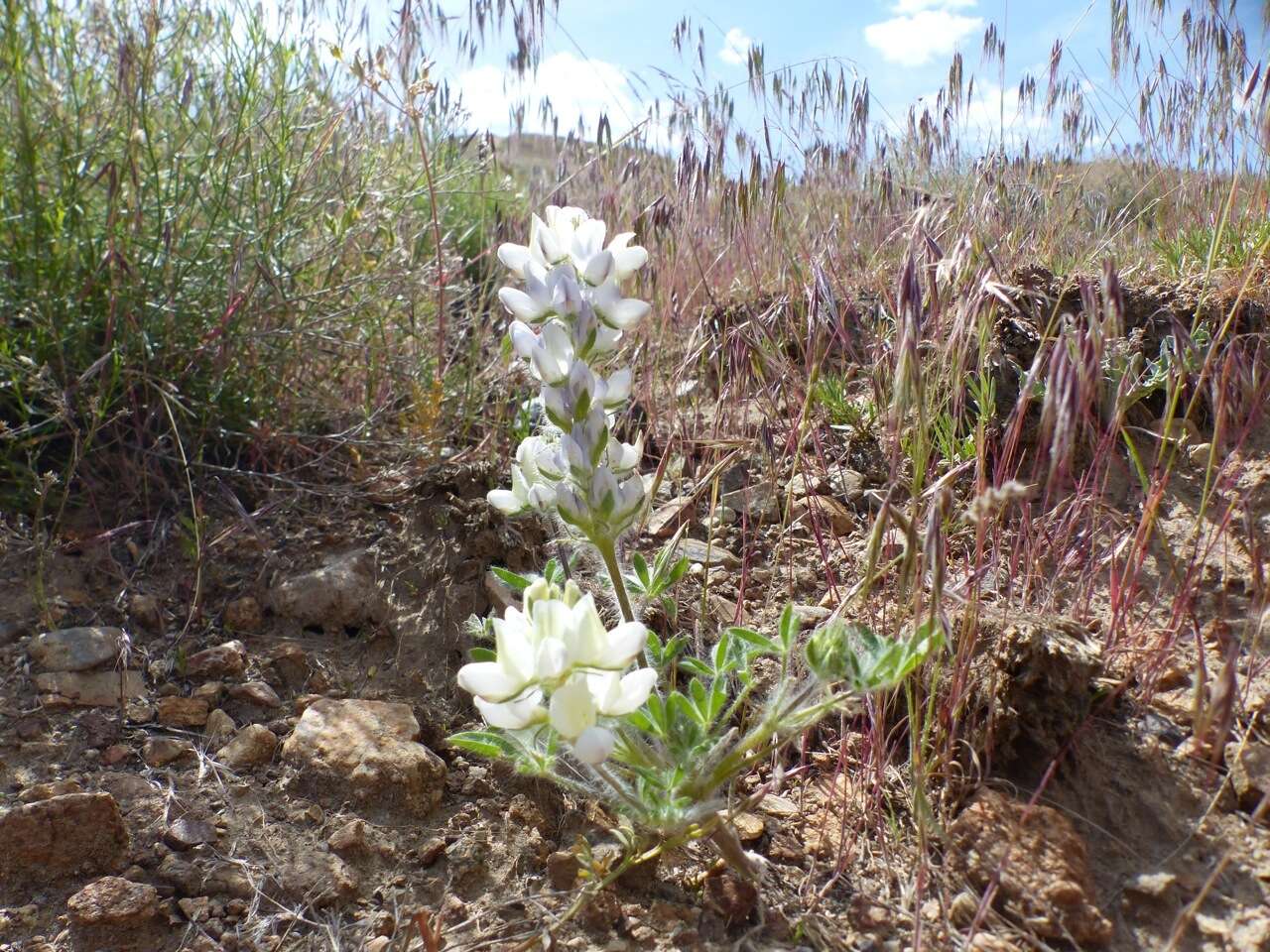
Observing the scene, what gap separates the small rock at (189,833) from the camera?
1.72m

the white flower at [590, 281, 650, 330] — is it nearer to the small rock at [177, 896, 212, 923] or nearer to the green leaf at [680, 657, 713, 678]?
the green leaf at [680, 657, 713, 678]

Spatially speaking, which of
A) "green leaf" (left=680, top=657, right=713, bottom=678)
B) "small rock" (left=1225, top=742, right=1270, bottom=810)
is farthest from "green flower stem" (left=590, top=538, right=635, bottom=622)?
"small rock" (left=1225, top=742, right=1270, bottom=810)

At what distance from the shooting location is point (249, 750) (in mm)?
1914

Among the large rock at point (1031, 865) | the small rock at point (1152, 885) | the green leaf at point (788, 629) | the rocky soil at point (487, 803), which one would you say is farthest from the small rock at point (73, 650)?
the small rock at point (1152, 885)

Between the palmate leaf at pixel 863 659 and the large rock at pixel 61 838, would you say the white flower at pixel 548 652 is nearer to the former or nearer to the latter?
the palmate leaf at pixel 863 659

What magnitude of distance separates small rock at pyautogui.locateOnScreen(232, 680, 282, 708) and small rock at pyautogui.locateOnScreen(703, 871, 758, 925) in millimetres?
1033

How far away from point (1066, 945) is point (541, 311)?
1284mm

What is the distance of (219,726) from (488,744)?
2.62 feet

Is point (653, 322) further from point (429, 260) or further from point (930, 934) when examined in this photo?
point (930, 934)

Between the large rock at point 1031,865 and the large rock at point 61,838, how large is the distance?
144 cm

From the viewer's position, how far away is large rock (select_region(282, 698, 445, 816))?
1.82 m

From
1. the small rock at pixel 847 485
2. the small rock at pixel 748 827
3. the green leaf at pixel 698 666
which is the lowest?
the small rock at pixel 748 827

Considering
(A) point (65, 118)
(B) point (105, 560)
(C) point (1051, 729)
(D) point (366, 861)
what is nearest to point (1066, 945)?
(C) point (1051, 729)

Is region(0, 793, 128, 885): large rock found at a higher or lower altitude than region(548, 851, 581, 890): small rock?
higher
